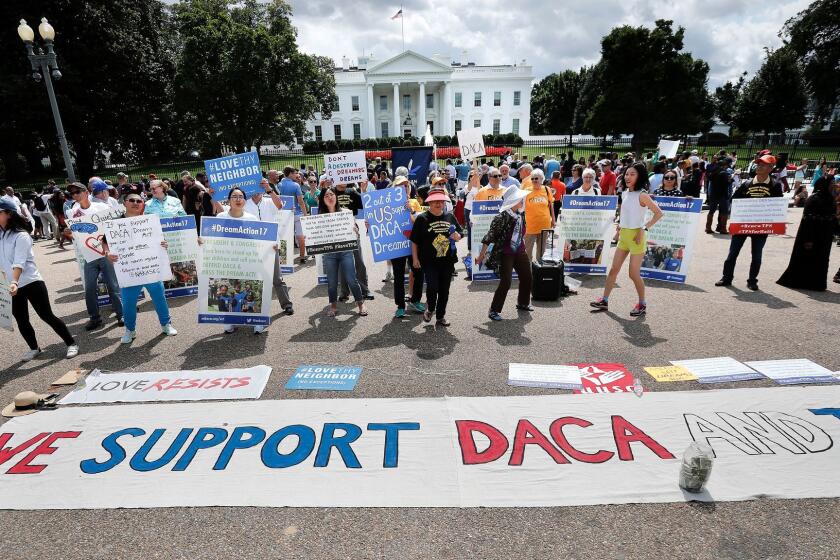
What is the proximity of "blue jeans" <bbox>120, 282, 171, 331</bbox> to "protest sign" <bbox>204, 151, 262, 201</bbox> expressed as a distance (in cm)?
329

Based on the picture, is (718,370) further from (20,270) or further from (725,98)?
(725,98)

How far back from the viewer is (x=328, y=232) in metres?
6.70

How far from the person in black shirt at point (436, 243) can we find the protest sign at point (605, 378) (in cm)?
209

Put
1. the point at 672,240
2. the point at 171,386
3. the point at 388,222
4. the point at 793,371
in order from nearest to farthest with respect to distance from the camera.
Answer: the point at 793,371 → the point at 171,386 → the point at 388,222 → the point at 672,240

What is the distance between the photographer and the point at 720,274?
29.1 ft

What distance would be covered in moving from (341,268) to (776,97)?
52.9 metres

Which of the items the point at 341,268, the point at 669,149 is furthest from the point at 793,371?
the point at 669,149

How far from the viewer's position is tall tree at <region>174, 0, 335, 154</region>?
40469mm

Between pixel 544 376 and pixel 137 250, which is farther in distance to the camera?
pixel 137 250

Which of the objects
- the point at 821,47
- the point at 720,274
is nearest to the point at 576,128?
the point at 821,47

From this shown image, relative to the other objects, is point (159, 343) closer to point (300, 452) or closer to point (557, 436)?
point (300, 452)

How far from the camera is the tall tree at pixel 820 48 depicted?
47.1 m

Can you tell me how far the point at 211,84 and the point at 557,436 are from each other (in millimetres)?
45198

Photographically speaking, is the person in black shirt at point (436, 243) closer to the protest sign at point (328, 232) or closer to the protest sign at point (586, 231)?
the protest sign at point (328, 232)
